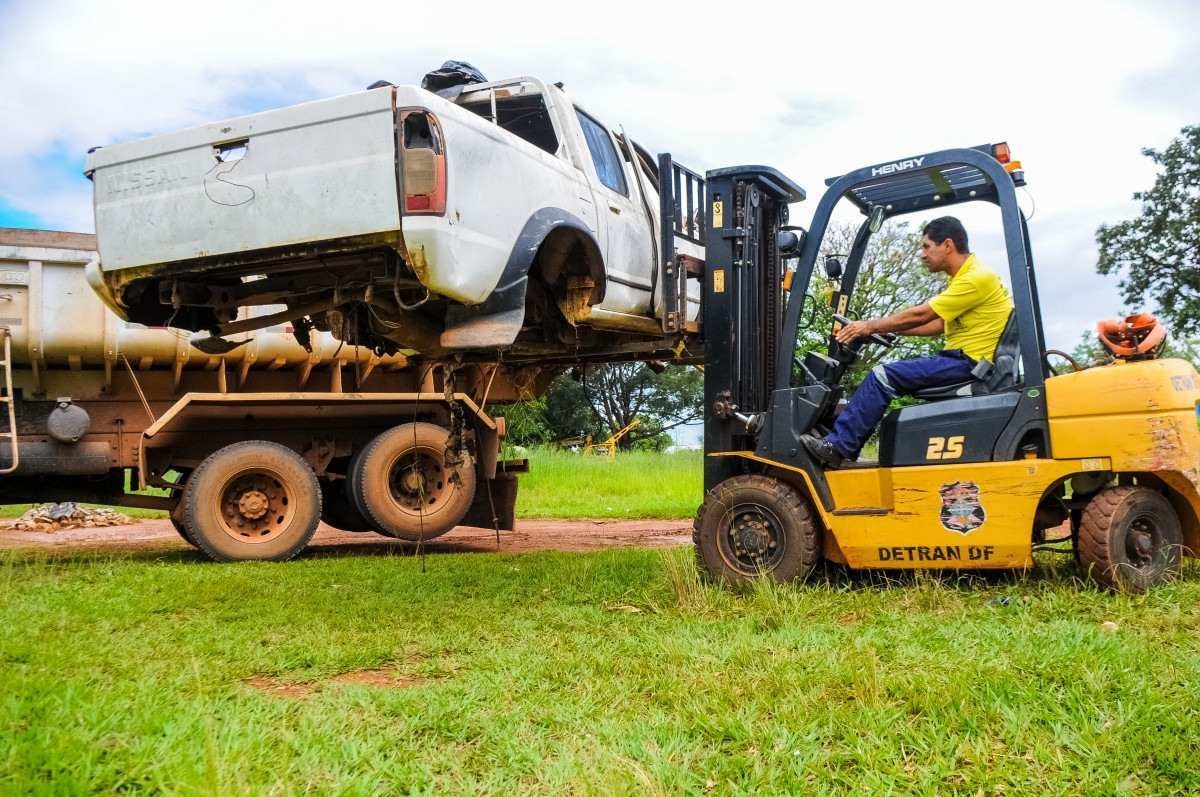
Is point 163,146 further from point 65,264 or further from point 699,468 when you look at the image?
point 699,468

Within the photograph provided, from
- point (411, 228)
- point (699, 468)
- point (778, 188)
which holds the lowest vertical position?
point (699, 468)

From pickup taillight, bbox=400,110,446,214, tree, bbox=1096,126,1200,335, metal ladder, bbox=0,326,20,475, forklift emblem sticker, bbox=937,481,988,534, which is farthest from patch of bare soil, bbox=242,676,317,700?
tree, bbox=1096,126,1200,335

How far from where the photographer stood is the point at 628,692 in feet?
12.9

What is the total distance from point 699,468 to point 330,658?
14564mm

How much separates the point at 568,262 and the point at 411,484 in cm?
366

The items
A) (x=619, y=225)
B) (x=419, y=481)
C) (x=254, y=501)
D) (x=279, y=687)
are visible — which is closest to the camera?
(x=279, y=687)

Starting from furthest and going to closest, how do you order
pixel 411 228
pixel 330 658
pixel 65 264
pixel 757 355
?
pixel 65 264, pixel 757 355, pixel 411 228, pixel 330 658

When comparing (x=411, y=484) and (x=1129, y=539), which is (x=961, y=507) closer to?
(x=1129, y=539)

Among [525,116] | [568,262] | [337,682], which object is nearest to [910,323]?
[568,262]

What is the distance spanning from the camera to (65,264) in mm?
8156

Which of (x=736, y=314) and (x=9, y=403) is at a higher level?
(x=736, y=314)

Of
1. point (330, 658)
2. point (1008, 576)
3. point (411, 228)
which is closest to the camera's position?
point (330, 658)

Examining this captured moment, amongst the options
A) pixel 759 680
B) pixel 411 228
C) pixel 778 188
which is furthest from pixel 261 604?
pixel 778 188

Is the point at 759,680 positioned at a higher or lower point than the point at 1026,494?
lower
